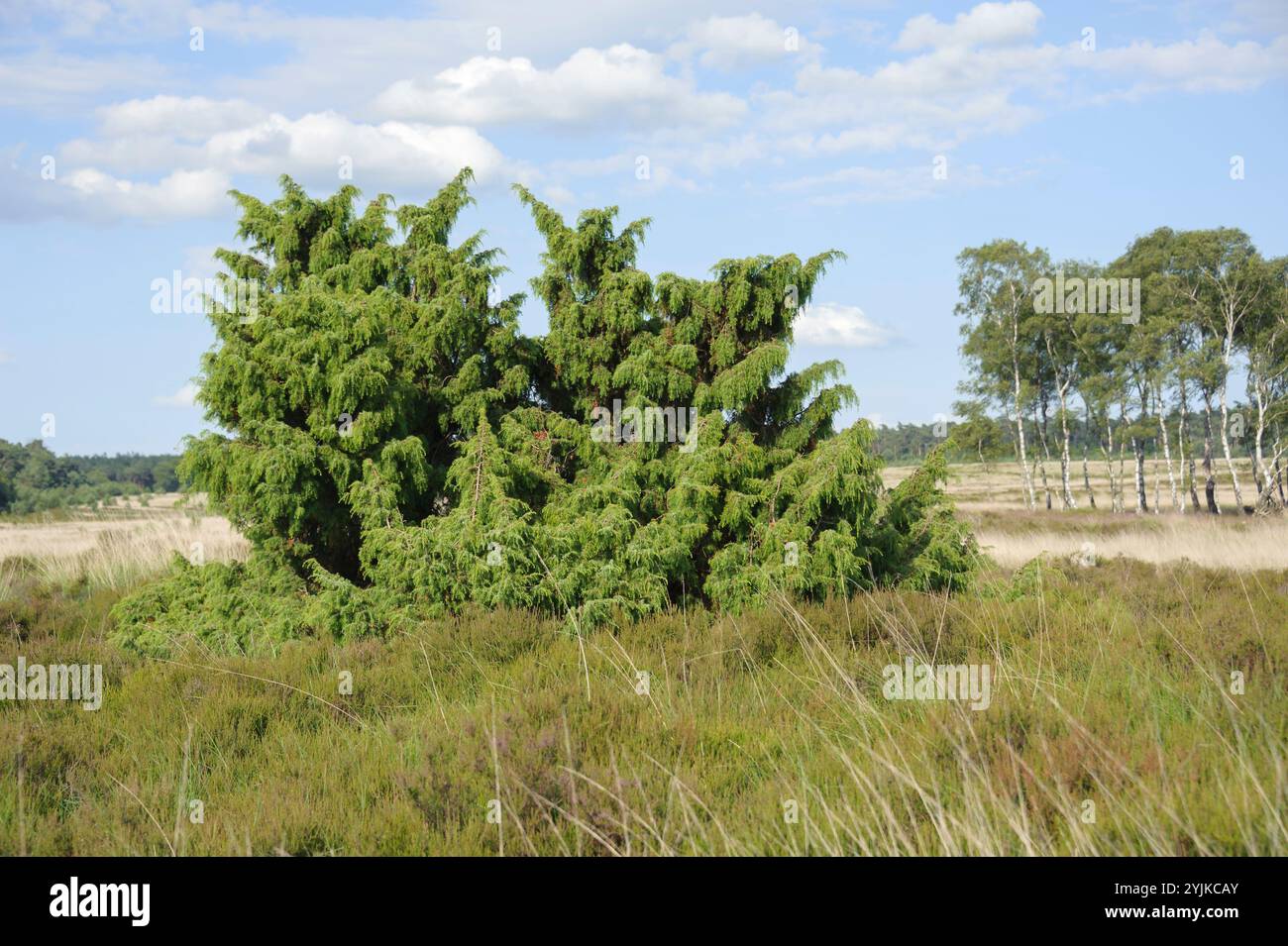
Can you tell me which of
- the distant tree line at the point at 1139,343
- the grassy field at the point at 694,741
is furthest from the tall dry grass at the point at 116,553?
the distant tree line at the point at 1139,343

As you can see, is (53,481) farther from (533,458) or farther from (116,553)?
(533,458)

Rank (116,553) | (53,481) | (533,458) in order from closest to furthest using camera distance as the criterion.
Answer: (533,458), (116,553), (53,481)

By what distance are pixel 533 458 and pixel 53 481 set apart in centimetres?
7354

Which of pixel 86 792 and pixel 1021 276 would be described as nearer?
pixel 86 792

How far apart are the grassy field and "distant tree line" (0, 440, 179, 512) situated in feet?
159

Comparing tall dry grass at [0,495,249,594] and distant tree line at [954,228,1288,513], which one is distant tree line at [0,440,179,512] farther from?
distant tree line at [954,228,1288,513]

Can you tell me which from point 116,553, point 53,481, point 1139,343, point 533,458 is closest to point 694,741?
point 533,458

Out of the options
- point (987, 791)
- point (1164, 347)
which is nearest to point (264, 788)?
point (987, 791)

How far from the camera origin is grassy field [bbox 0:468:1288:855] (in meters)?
3.72

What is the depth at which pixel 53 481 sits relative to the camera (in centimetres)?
6938

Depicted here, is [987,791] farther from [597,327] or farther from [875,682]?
[597,327]

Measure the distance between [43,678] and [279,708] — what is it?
2612mm

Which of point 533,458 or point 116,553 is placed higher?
point 533,458
